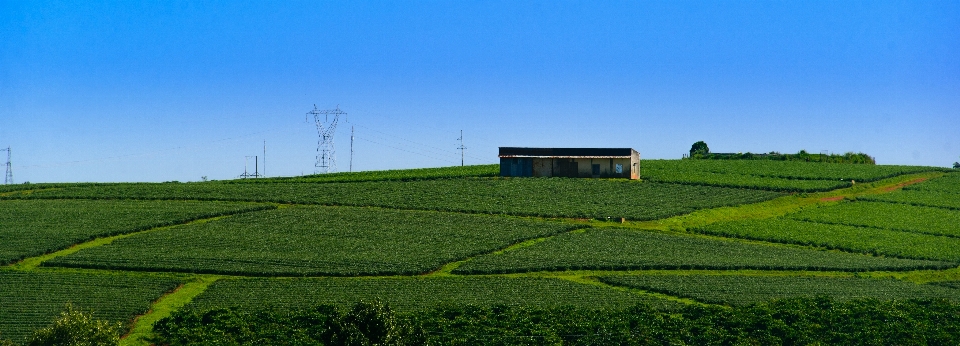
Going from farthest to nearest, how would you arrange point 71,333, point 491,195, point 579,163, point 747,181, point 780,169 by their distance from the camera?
point 780,169 → point 579,163 → point 747,181 → point 491,195 → point 71,333

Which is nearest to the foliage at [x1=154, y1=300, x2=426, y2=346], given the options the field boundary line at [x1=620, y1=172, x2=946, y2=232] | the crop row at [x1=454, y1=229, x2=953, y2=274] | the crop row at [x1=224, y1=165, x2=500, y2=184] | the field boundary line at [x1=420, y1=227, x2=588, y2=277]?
the field boundary line at [x1=420, y1=227, x2=588, y2=277]

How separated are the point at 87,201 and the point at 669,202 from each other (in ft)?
177

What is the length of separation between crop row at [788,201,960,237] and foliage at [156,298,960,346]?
30.2m

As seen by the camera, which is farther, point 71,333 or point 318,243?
point 318,243

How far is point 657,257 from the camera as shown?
65.8m

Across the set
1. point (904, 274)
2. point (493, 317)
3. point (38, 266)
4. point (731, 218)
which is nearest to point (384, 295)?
point (493, 317)

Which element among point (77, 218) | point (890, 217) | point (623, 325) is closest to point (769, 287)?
point (623, 325)

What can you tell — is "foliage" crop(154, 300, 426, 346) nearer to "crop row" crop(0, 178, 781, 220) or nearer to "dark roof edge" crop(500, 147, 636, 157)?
"crop row" crop(0, 178, 781, 220)

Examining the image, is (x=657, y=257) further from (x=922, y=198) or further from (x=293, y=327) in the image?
(x=922, y=198)

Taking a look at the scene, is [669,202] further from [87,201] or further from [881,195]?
[87,201]

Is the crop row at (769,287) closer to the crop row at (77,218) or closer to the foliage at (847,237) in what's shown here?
the foliage at (847,237)

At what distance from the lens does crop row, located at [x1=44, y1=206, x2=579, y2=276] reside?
200 feet

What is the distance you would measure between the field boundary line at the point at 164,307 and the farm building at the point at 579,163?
2069 inches

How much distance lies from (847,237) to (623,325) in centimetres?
3502
